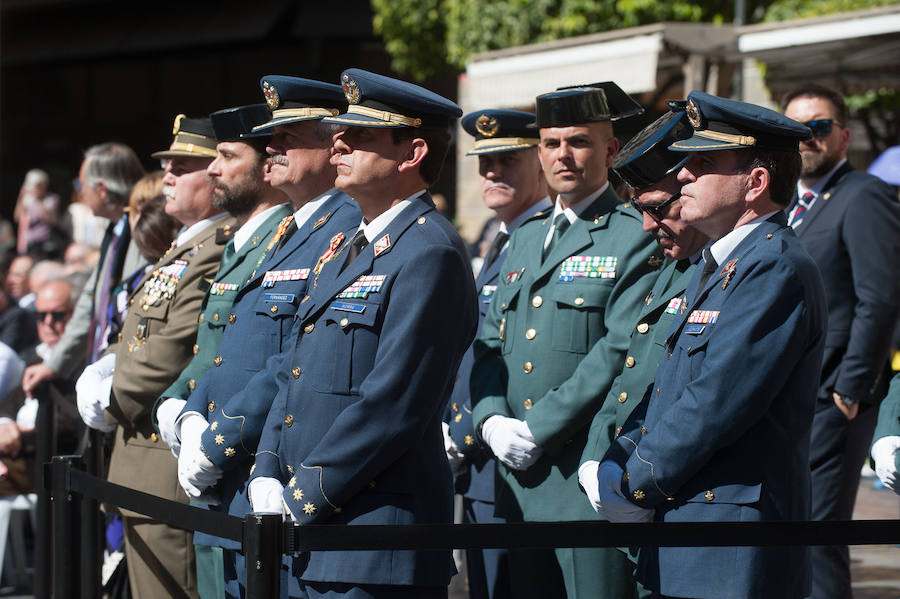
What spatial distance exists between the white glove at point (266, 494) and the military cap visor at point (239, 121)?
137 cm

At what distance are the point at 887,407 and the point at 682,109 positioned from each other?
1083 millimetres

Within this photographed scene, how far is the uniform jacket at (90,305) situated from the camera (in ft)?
20.3

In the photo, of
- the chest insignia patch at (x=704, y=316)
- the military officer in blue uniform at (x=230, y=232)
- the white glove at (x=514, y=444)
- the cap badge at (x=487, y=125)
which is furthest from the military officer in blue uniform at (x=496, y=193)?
the chest insignia patch at (x=704, y=316)

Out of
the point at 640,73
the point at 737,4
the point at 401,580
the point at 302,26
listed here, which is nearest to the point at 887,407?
the point at 401,580

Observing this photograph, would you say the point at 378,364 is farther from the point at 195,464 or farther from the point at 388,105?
the point at 195,464

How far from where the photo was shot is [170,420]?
4227 mm

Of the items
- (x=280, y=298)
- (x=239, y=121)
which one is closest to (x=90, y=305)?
(x=239, y=121)

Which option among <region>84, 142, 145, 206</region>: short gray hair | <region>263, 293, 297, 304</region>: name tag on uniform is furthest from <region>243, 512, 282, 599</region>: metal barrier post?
<region>84, 142, 145, 206</region>: short gray hair

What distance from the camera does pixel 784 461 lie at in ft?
10.3

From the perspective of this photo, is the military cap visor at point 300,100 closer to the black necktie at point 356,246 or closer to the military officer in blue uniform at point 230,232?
the military officer in blue uniform at point 230,232

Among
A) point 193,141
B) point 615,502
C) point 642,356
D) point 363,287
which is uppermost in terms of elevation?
point 193,141

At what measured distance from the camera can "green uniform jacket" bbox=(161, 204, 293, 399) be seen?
14.2 feet

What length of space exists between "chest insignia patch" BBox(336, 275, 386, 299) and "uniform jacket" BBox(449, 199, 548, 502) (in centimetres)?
103

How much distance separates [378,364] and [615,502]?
70cm
